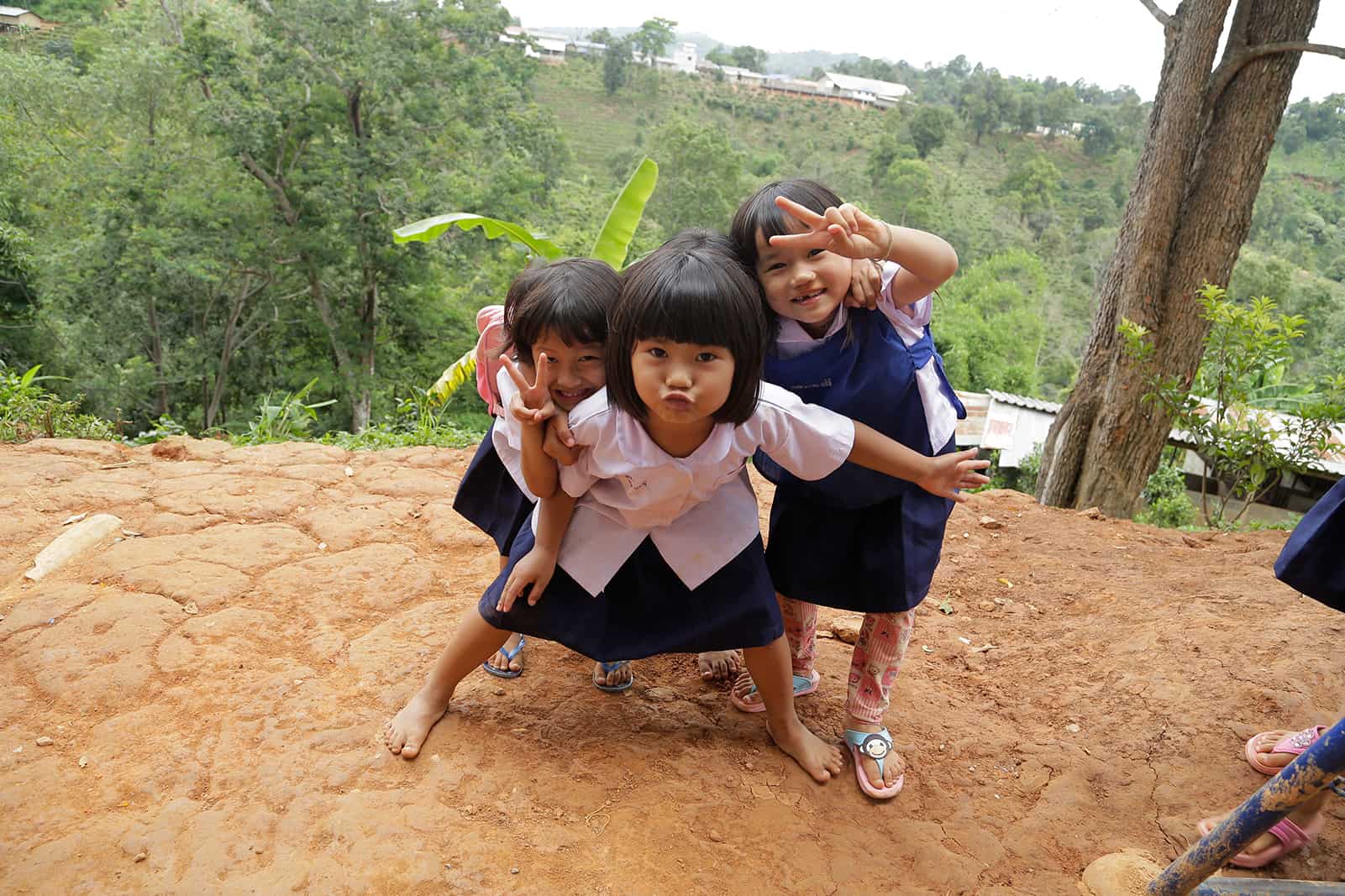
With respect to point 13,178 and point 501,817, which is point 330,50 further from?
point 501,817

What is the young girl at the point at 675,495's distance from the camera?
1.50m

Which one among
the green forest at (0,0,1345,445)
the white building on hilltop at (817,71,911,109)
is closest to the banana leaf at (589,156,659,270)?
the green forest at (0,0,1345,445)

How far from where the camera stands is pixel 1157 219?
4.60m

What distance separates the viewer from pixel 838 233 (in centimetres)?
148

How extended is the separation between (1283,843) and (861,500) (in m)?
1.10

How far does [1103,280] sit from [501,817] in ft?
15.5

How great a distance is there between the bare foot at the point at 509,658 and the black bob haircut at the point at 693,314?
1.00 metres

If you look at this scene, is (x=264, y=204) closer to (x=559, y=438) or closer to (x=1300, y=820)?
(x=559, y=438)

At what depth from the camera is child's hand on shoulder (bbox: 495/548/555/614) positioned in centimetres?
177

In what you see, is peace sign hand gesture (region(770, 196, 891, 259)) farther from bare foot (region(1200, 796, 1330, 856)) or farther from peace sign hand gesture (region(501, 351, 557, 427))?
bare foot (region(1200, 796, 1330, 856))

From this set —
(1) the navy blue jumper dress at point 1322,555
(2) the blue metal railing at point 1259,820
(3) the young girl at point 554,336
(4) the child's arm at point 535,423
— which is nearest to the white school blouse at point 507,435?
(3) the young girl at point 554,336

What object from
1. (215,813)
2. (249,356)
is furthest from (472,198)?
(215,813)

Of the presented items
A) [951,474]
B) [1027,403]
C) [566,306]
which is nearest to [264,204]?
[566,306]

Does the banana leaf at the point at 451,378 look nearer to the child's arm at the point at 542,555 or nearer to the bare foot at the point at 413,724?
the bare foot at the point at 413,724
